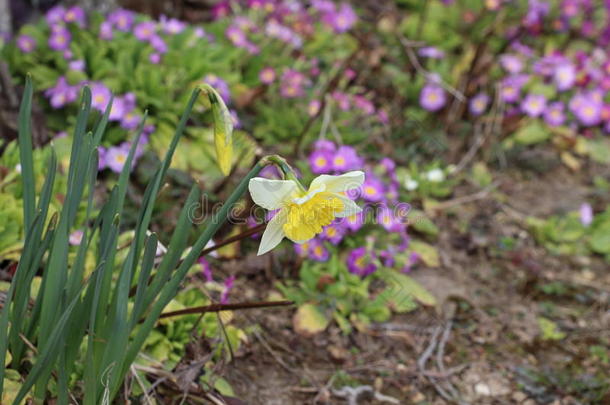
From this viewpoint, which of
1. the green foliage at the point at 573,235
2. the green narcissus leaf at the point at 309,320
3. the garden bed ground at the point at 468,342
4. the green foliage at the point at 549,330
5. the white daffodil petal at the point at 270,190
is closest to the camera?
A: the white daffodil petal at the point at 270,190

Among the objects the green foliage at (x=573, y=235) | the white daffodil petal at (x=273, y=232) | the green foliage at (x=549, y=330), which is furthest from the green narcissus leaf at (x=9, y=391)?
the green foliage at (x=573, y=235)

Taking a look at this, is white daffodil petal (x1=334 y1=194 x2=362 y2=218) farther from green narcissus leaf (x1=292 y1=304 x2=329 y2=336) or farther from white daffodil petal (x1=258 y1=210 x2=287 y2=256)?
green narcissus leaf (x1=292 y1=304 x2=329 y2=336)

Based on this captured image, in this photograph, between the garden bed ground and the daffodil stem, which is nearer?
the daffodil stem

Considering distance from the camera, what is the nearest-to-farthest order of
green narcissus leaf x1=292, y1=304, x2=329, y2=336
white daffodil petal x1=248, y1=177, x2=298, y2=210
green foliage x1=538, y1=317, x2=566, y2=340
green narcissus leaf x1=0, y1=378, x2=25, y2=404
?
white daffodil petal x1=248, y1=177, x2=298, y2=210, green narcissus leaf x1=0, y1=378, x2=25, y2=404, green narcissus leaf x1=292, y1=304, x2=329, y2=336, green foliage x1=538, y1=317, x2=566, y2=340

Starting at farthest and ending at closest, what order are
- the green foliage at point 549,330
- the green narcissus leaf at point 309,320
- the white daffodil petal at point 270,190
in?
the green foliage at point 549,330, the green narcissus leaf at point 309,320, the white daffodil petal at point 270,190

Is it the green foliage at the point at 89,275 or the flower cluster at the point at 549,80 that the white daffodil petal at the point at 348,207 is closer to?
the green foliage at the point at 89,275

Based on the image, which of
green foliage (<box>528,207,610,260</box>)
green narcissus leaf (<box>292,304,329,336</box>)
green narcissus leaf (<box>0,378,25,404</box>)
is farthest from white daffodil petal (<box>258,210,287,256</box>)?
green foliage (<box>528,207,610,260</box>)

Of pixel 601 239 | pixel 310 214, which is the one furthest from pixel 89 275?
pixel 601 239
